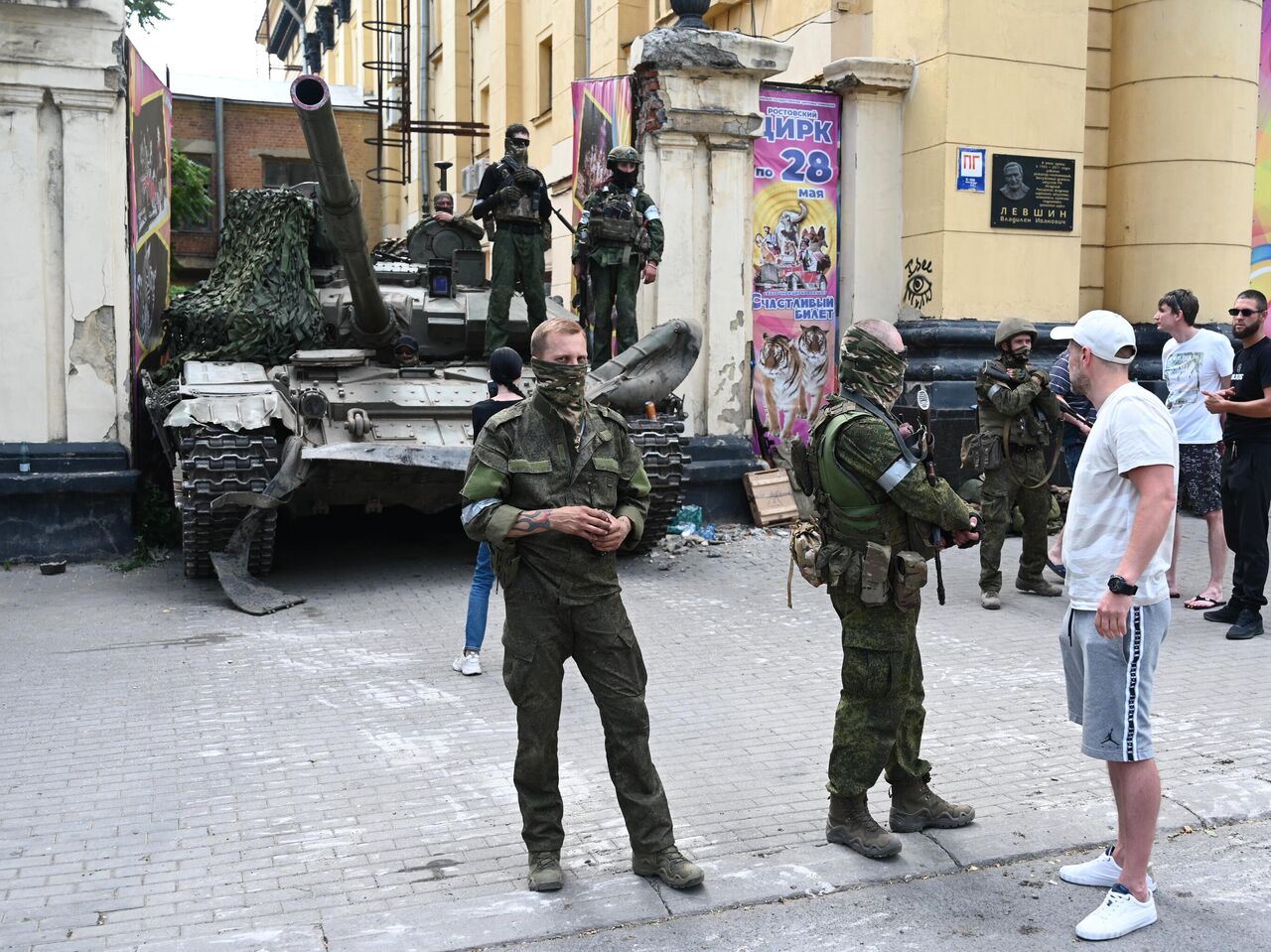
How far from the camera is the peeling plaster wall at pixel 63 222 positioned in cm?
971

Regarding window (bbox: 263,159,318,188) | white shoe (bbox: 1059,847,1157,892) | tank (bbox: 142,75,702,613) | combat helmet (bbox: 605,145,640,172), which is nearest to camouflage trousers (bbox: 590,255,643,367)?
tank (bbox: 142,75,702,613)

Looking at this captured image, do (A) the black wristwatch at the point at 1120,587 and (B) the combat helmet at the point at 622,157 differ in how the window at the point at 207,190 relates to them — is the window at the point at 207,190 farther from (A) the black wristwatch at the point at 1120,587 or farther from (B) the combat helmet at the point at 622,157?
(A) the black wristwatch at the point at 1120,587

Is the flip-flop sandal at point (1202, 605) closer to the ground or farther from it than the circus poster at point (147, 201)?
closer to the ground

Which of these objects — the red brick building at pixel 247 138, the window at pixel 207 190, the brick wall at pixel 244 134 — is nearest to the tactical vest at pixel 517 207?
the window at pixel 207 190

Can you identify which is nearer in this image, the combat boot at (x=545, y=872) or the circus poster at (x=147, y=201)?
the combat boot at (x=545, y=872)

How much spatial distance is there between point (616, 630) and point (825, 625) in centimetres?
375

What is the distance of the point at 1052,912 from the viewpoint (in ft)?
12.7

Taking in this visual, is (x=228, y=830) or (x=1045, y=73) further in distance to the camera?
(x=1045, y=73)

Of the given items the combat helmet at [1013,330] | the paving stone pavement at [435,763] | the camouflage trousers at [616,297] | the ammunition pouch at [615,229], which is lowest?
the paving stone pavement at [435,763]

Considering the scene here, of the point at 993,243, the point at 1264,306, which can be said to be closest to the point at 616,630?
the point at 1264,306

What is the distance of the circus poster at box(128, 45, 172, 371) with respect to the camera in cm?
1045

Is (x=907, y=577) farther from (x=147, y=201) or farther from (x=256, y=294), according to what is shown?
(x=147, y=201)

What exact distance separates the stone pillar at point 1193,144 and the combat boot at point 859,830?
30.8 feet

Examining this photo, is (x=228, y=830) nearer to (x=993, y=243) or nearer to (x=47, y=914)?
(x=47, y=914)
